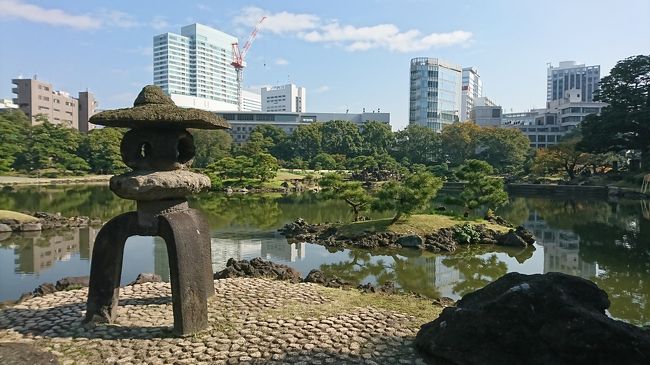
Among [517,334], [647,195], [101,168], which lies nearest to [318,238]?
[517,334]

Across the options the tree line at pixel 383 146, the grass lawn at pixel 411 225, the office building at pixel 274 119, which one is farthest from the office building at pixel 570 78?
the grass lawn at pixel 411 225

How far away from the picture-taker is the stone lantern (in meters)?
6.34

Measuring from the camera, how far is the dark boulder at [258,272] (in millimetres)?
10492

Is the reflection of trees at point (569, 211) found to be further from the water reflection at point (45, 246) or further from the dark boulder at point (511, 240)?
the water reflection at point (45, 246)

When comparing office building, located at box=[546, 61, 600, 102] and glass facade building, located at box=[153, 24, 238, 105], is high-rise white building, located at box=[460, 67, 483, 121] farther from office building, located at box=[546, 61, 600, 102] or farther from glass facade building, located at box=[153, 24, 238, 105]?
glass facade building, located at box=[153, 24, 238, 105]

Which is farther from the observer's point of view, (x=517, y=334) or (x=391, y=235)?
(x=391, y=235)

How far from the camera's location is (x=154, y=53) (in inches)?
5037

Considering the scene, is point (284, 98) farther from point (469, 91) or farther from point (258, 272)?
point (258, 272)

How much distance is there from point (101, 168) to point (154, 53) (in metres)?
86.2

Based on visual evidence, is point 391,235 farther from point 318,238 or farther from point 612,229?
point 612,229

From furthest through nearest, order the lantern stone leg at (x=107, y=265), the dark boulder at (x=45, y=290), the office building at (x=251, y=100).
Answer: the office building at (x=251, y=100)
the dark boulder at (x=45, y=290)
the lantern stone leg at (x=107, y=265)

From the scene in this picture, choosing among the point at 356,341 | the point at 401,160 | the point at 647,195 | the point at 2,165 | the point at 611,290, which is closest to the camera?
the point at 356,341

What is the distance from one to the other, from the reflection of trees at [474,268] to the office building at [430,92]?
7456 centimetres

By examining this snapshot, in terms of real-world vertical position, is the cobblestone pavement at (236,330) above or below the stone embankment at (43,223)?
above
